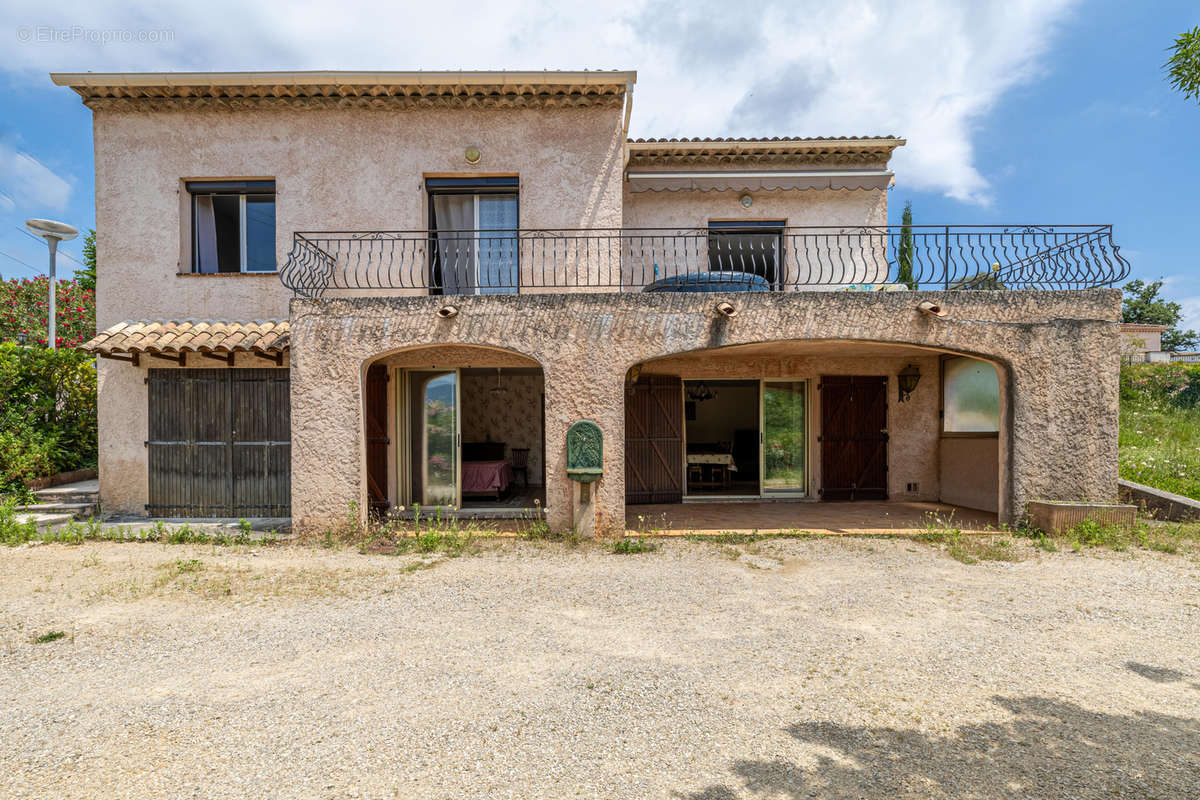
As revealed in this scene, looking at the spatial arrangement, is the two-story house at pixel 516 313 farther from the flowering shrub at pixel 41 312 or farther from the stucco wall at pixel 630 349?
the flowering shrub at pixel 41 312

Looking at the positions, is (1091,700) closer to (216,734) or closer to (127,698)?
(216,734)

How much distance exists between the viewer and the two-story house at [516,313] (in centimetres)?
859

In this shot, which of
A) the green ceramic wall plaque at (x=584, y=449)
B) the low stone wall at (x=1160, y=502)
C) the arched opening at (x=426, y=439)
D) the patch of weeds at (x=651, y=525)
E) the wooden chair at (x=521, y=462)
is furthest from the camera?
the wooden chair at (x=521, y=462)

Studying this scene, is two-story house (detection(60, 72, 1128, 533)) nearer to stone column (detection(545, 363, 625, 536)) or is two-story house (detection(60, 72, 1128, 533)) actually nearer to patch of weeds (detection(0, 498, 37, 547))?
stone column (detection(545, 363, 625, 536))

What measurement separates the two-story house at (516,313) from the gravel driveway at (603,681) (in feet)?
8.47

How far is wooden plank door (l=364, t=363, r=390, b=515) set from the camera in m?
10.1

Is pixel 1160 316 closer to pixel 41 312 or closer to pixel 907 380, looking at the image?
pixel 907 380

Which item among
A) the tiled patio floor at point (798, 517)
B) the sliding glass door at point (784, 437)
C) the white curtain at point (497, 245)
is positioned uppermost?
the white curtain at point (497, 245)

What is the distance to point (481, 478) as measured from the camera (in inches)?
462

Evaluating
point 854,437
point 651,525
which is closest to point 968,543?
point 854,437

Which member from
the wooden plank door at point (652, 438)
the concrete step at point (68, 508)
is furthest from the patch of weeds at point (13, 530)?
the wooden plank door at point (652, 438)

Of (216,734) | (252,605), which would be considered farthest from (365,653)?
(252,605)

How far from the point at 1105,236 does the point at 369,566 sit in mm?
12021

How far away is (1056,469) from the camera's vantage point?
28.7ft
